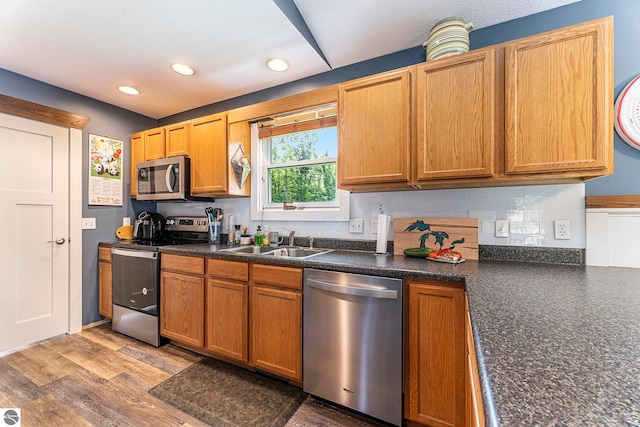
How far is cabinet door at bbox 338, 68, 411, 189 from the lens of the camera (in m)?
1.76

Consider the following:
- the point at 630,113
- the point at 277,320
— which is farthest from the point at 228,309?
the point at 630,113

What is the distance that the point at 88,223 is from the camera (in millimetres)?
2807

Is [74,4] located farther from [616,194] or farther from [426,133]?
[616,194]

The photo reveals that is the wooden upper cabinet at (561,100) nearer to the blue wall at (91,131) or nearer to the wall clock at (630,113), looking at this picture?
the wall clock at (630,113)

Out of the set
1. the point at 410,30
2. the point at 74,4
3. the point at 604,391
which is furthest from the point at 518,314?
the point at 74,4

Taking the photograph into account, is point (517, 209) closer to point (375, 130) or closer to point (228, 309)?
point (375, 130)

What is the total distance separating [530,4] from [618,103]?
0.77 meters

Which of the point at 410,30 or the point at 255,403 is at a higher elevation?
the point at 410,30

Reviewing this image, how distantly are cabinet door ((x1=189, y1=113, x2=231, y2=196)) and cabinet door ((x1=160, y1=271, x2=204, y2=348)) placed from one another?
87 centimetres

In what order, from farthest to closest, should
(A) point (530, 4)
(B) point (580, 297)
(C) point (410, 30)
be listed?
(C) point (410, 30), (A) point (530, 4), (B) point (580, 297)

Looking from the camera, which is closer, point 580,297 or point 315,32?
point 580,297

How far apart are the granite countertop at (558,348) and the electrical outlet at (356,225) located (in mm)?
1060

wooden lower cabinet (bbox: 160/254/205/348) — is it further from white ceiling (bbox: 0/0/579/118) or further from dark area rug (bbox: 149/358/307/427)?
white ceiling (bbox: 0/0/579/118)

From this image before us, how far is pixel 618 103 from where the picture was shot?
1.53 metres
